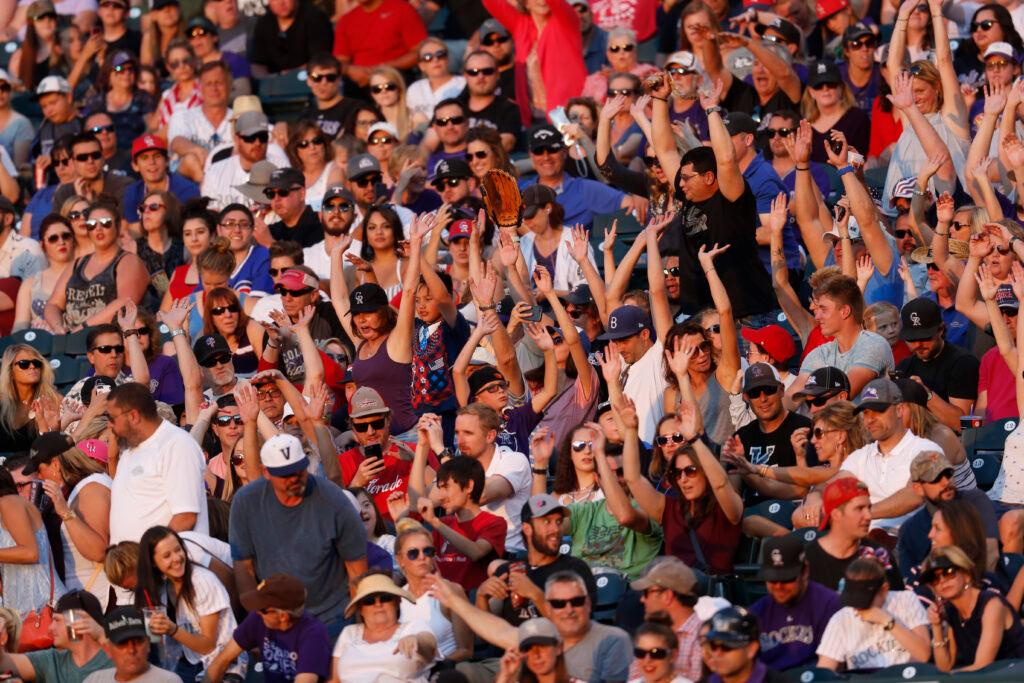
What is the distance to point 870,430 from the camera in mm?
→ 11078

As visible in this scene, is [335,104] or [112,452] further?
[335,104]

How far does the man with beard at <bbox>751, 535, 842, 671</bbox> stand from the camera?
1001 cm

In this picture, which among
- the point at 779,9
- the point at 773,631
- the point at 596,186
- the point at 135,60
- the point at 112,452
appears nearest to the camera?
the point at 773,631

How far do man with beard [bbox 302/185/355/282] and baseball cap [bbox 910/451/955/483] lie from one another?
5.10m

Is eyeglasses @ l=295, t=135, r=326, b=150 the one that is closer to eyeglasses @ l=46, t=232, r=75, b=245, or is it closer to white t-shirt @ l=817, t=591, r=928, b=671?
eyeglasses @ l=46, t=232, r=75, b=245

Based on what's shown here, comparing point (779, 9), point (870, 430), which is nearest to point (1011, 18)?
point (779, 9)

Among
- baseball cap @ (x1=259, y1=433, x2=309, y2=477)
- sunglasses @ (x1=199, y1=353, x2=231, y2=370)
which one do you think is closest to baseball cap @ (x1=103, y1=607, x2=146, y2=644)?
baseball cap @ (x1=259, y1=433, x2=309, y2=477)

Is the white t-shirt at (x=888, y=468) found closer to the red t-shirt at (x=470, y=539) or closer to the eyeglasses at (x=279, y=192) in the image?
the red t-shirt at (x=470, y=539)

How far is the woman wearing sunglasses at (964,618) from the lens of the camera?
9.86 metres

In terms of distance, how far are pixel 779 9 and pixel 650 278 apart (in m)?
4.71

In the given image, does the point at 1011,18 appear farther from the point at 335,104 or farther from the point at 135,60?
the point at 135,60

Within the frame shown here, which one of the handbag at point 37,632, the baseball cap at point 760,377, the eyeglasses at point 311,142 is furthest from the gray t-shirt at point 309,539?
the eyeglasses at point 311,142

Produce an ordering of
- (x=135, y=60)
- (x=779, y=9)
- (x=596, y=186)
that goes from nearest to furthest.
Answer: (x=596, y=186), (x=779, y=9), (x=135, y=60)

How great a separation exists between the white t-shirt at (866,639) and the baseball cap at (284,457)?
2.59 meters
